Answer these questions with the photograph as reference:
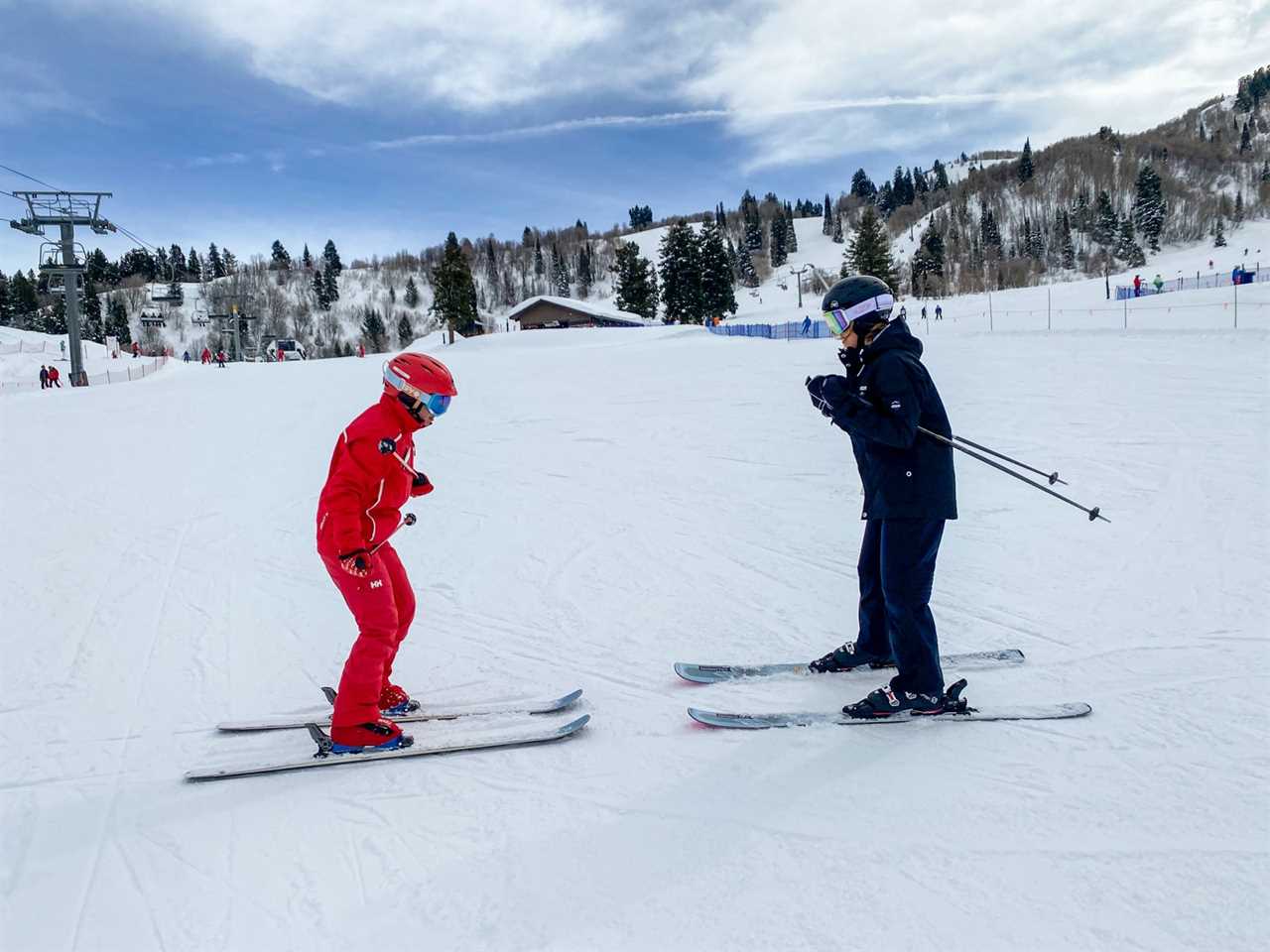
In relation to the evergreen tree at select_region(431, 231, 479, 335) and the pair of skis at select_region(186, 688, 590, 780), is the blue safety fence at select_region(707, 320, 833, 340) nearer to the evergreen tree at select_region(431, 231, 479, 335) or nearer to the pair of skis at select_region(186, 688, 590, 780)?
the evergreen tree at select_region(431, 231, 479, 335)

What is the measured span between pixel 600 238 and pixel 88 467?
15169 cm

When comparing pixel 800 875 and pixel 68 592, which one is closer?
pixel 800 875

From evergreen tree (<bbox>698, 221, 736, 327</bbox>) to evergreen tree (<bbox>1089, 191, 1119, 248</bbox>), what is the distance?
66099 mm

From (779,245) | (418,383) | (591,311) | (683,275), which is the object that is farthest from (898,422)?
(779,245)

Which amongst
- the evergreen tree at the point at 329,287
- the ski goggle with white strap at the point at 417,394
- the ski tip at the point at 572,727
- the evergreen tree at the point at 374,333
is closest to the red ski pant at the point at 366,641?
the ski goggle with white strap at the point at 417,394

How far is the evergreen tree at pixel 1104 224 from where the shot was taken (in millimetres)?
94750

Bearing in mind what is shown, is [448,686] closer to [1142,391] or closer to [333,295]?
[1142,391]

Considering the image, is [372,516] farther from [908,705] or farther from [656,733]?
[908,705]

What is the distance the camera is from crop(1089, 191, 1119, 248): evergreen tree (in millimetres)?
94750

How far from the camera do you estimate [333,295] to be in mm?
120375

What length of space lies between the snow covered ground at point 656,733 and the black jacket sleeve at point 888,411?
1.38m

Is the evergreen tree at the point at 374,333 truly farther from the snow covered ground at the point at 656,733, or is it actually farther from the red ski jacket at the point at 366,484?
the red ski jacket at the point at 366,484

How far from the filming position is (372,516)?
3.43 meters

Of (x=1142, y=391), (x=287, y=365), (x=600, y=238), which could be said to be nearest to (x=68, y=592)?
(x=1142, y=391)
